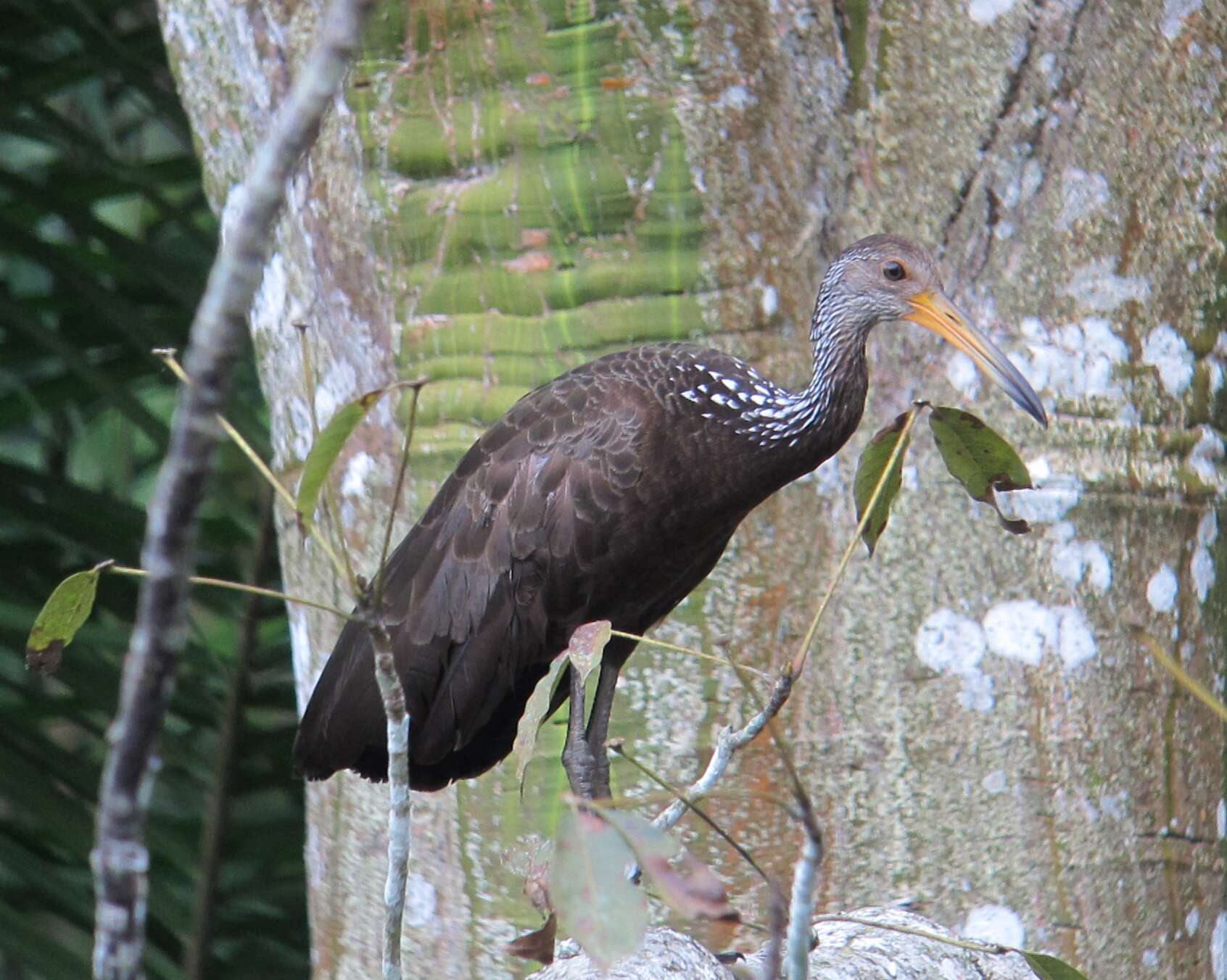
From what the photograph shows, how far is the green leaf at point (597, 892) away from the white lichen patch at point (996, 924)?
1.88 m

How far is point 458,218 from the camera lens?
2883 millimetres

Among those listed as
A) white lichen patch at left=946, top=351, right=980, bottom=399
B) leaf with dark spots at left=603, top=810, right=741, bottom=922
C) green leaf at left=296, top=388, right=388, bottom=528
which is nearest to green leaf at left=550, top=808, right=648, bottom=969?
leaf with dark spots at left=603, top=810, right=741, bottom=922

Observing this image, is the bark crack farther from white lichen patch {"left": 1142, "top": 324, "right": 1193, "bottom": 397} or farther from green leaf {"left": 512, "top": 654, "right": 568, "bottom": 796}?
green leaf {"left": 512, "top": 654, "right": 568, "bottom": 796}

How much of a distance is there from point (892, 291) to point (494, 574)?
2.65 ft

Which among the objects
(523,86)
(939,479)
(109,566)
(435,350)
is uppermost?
(523,86)

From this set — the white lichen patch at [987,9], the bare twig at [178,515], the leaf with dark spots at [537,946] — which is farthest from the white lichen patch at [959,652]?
the bare twig at [178,515]

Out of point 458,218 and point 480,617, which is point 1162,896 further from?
point 458,218

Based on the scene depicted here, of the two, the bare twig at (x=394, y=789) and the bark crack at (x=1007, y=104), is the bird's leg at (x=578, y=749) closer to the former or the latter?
the bark crack at (x=1007, y=104)

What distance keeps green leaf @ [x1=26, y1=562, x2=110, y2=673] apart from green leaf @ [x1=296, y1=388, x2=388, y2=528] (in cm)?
20

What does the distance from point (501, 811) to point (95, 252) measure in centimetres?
155

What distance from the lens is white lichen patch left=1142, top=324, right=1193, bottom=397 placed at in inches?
110

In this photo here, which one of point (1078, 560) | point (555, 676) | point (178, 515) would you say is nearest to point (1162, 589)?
point (1078, 560)

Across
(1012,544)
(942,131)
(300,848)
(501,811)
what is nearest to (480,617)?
(501,811)

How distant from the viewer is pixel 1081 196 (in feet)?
9.16
